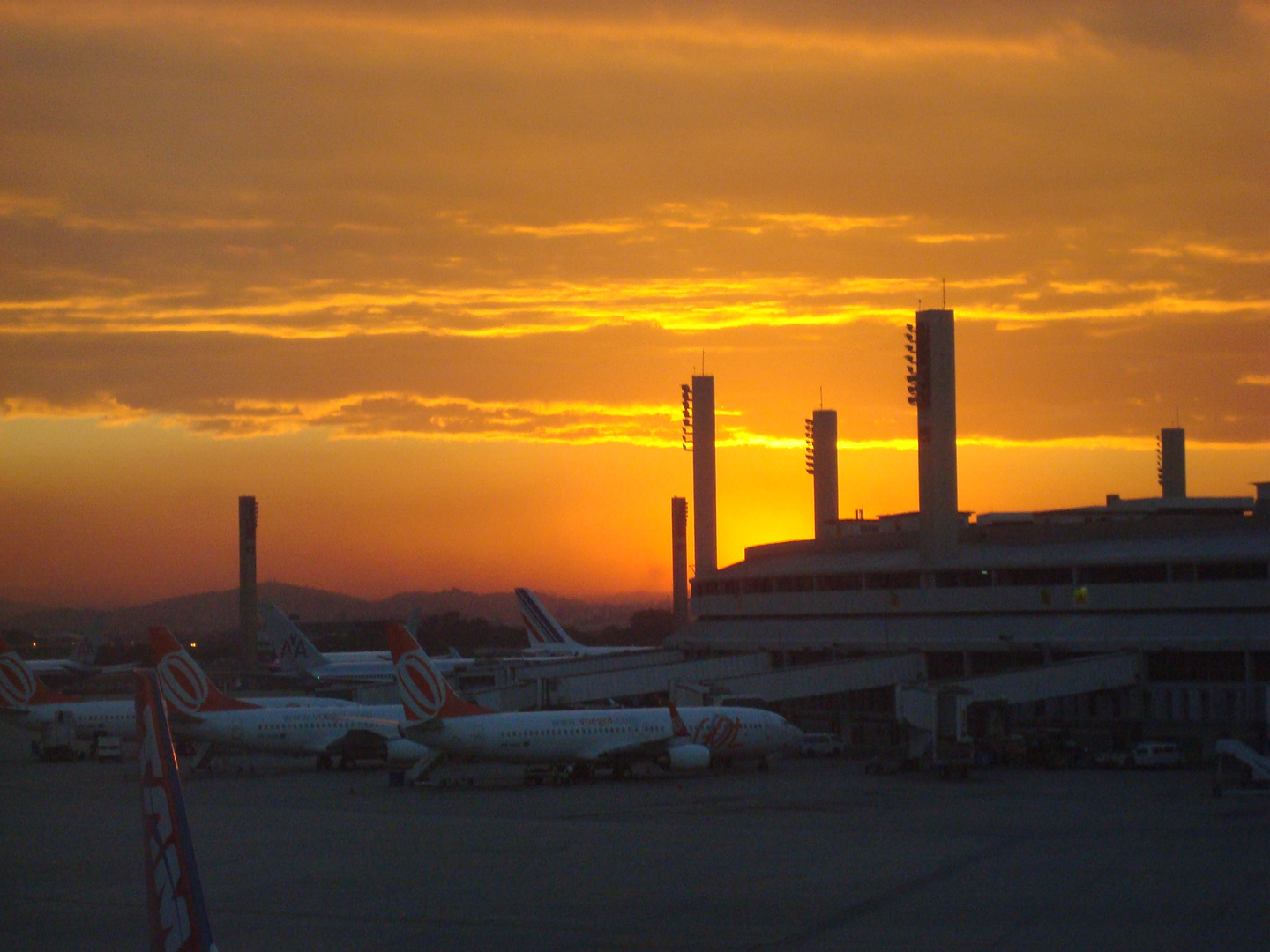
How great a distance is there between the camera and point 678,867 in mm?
34688

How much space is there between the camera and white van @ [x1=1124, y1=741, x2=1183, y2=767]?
6250 cm

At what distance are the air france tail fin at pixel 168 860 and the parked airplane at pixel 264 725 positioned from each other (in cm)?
4891

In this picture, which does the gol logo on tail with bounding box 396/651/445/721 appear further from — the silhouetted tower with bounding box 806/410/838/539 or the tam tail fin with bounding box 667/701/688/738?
the silhouetted tower with bounding box 806/410/838/539

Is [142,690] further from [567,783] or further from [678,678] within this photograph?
[678,678]

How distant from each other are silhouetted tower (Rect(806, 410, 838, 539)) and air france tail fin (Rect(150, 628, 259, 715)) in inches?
2737

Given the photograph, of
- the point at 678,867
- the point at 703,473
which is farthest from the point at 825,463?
the point at 678,867

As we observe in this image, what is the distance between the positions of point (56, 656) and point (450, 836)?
139 m

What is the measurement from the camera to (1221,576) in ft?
231

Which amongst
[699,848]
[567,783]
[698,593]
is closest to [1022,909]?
[699,848]

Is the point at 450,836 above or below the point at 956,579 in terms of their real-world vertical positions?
below

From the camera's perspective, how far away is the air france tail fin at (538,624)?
151m

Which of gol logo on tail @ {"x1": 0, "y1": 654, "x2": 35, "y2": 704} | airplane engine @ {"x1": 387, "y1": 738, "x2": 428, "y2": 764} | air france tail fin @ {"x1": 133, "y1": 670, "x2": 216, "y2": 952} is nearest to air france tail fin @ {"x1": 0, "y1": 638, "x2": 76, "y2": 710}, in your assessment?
gol logo on tail @ {"x1": 0, "y1": 654, "x2": 35, "y2": 704}

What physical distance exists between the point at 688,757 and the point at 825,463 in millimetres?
68570

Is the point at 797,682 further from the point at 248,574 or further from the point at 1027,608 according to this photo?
the point at 248,574
